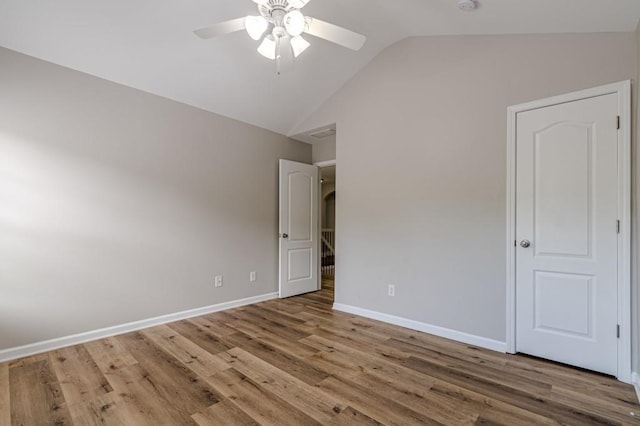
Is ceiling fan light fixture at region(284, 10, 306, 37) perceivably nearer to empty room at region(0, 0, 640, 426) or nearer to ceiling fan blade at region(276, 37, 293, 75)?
empty room at region(0, 0, 640, 426)

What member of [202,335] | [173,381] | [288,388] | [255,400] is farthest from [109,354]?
[288,388]

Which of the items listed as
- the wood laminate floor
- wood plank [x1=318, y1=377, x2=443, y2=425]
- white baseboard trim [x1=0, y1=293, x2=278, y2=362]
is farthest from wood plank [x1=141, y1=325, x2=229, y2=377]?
wood plank [x1=318, y1=377, x2=443, y2=425]

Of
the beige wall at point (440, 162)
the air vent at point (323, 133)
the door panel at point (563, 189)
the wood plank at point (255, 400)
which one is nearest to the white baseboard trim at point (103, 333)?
the wood plank at point (255, 400)

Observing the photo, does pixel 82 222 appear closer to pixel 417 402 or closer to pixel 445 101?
pixel 417 402

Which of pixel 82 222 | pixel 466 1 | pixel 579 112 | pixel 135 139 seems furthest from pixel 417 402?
pixel 135 139

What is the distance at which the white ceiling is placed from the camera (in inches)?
93.3

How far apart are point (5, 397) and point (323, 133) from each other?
4334 mm

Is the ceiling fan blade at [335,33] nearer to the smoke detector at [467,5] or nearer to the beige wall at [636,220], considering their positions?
the smoke detector at [467,5]

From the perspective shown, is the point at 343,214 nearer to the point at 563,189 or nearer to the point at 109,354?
the point at 563,189

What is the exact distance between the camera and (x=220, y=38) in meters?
3.01

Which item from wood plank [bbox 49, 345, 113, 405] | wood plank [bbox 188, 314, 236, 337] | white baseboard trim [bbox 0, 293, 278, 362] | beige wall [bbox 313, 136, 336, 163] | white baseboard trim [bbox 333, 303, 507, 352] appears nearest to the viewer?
wood plank [bbox 49, 345, 113, 405]

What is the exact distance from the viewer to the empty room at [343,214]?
2.11m

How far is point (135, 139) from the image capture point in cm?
331

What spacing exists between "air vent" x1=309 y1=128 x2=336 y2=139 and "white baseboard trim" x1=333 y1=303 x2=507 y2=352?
2.58m
